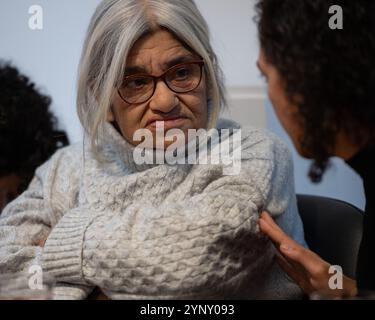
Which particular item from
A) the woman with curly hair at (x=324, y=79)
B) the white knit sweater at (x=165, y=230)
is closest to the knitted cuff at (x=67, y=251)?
the white knit sweater at (x=165, y=230)

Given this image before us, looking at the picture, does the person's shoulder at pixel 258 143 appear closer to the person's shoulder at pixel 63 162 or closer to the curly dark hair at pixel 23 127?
the person's shoulder at pixel 63 162

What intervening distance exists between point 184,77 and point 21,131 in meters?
0.49

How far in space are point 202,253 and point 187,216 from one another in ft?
0.22

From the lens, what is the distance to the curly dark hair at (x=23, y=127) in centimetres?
139

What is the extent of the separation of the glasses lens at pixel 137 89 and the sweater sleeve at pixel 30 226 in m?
0.27

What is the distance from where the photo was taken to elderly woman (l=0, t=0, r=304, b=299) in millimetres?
1015

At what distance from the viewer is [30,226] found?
1225 millimetres

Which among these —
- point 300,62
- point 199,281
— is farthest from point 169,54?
point 199,281

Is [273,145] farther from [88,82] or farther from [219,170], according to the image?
[88,82]

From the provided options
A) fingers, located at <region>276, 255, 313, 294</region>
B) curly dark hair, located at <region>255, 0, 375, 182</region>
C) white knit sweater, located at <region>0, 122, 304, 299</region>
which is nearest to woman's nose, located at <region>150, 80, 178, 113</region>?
white knit sweater, located at <region>0, 122, 304, 299</region>

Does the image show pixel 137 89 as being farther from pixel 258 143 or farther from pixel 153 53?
pixel 258 143

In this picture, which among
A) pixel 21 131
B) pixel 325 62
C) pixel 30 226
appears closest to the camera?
pixel 325 62

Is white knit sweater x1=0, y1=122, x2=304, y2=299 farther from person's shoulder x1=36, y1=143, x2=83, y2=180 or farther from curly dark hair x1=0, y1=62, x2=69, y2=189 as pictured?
curly dark hair x1=0, y1=62, x2=69, y2=189

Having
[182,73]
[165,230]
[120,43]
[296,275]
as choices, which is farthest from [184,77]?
[296,275]
